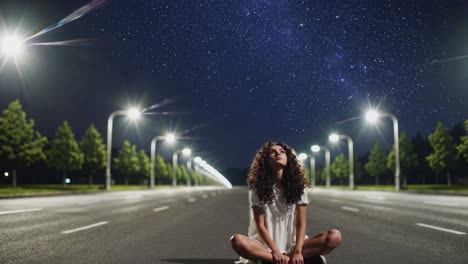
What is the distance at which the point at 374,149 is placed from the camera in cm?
10400

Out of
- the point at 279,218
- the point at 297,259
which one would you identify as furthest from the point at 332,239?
the point at 279,218

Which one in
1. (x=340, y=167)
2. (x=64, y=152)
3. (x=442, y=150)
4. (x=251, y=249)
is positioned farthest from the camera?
(x=340, y=167)

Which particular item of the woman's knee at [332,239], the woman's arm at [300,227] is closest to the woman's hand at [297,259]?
the woman's arm at [300,227]

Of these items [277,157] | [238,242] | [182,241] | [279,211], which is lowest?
[182,241]

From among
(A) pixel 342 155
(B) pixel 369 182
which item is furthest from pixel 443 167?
(B) pixel 369 182

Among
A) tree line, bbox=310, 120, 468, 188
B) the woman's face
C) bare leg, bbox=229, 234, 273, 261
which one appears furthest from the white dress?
tree line, bbox=310, 120, 468, 188

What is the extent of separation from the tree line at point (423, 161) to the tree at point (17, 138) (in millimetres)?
39907

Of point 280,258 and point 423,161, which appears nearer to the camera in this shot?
point 280,258

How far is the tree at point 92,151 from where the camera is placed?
75.6 meters

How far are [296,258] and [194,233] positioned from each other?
587cm

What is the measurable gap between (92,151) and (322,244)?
243ft

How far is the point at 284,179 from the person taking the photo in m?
5.18

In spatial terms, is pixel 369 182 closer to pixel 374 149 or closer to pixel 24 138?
pixel 374 149

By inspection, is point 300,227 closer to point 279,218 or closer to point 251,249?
point 279,218
